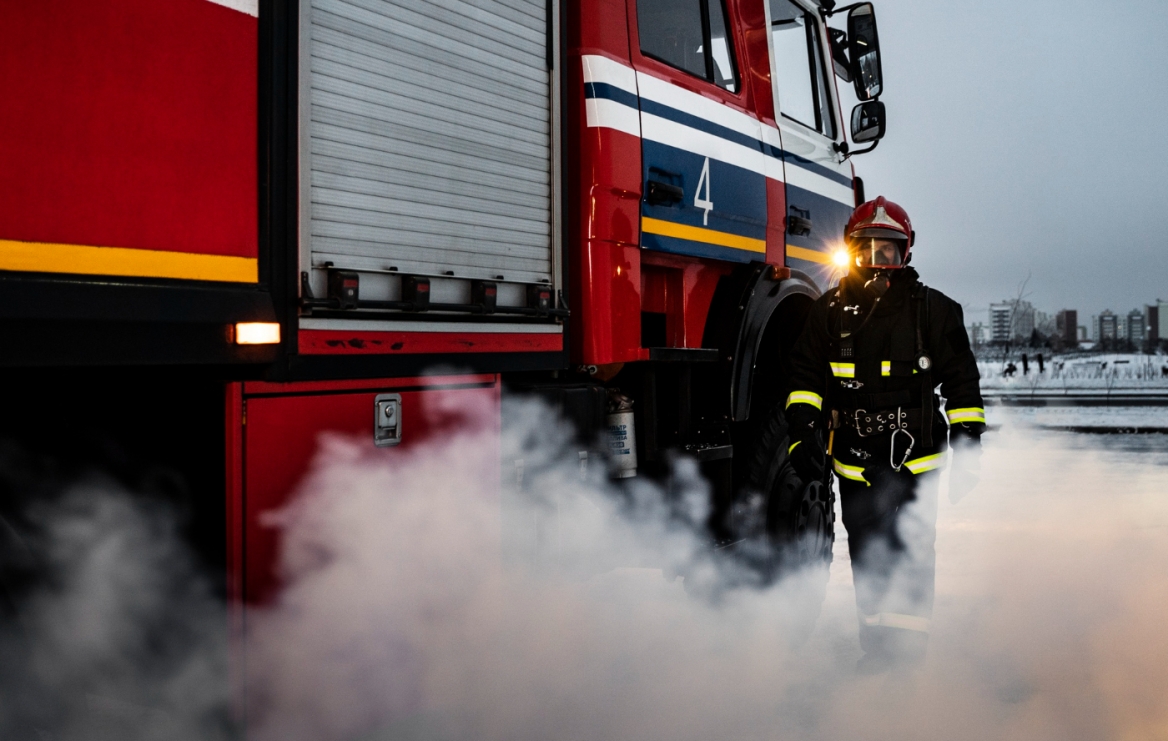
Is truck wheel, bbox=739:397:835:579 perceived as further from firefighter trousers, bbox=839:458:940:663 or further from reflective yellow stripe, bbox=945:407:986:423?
reflective yellow stripe, bbox=945:407:986:423

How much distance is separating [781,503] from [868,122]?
1896 mm

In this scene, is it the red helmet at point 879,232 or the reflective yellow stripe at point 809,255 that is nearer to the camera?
the red helmet at point 879,232

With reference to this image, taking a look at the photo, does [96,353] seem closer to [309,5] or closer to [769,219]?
[309,5]

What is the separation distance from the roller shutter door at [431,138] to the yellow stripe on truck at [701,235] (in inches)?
22.7

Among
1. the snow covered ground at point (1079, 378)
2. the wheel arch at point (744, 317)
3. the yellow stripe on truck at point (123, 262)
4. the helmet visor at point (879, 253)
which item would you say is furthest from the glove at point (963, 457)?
the snow covered ground at point (1079, 378)

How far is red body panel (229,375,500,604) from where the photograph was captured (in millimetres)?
2400

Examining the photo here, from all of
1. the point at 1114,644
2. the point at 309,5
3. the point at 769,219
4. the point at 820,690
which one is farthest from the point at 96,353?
the point at 1114,644

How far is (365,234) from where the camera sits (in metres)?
2.68

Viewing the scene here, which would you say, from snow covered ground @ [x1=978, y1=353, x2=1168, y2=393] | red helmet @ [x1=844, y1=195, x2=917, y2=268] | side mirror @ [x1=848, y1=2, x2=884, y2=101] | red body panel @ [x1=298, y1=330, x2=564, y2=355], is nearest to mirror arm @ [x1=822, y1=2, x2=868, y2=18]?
side mirror @ [x1=848, y1=2, x2=884, y2=101]

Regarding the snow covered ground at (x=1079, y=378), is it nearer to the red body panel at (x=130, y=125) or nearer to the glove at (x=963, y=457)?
the glove at (x=963, y=457)

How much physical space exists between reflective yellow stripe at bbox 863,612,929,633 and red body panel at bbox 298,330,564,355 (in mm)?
1688

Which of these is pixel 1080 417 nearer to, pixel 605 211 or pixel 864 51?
pixel 864 51

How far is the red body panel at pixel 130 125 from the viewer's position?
6.39ft

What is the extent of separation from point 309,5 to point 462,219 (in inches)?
28.9
